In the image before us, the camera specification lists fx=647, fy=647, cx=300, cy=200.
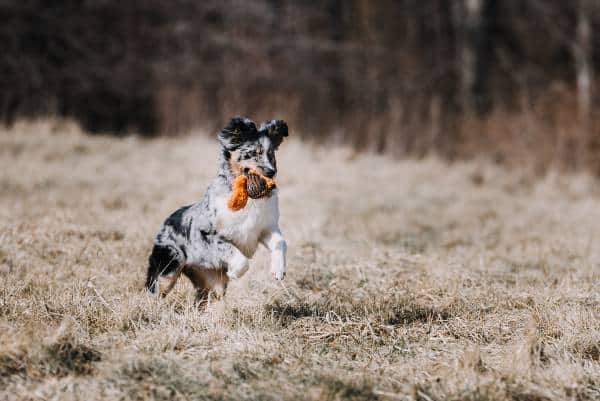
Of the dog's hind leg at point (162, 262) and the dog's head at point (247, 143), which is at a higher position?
the dog's head at point (247, 143)

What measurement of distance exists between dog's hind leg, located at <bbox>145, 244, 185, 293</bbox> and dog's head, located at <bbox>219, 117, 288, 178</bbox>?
70cm

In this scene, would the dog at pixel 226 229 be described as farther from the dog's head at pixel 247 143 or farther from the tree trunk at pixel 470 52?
the tree trunk at pixel 470 52

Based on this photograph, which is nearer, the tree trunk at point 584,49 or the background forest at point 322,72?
the tree trunk at point 584,49

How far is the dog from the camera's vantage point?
155 inches

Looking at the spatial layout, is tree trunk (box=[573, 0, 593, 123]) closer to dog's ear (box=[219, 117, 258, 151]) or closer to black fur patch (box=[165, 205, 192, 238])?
dog's ear (box=[219, 117, 258, 151])

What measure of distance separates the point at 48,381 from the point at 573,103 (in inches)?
485

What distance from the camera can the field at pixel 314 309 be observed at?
3111mm

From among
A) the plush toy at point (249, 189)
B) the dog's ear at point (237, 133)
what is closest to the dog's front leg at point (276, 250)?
the plush toy at point (249, 189)

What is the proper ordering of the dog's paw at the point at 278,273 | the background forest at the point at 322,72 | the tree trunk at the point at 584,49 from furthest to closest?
the background forest at the point at 322,72, the tree trunk at the point at 584,49, the dog's paw at the point at 278,273

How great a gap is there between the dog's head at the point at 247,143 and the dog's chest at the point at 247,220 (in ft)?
0.82

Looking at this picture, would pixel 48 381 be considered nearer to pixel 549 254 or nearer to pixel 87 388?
pixel 87 388

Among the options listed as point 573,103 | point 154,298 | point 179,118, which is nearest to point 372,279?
point 154,298

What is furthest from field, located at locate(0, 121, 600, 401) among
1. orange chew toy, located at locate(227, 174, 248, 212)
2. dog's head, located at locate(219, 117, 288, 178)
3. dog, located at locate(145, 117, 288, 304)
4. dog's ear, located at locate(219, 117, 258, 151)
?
dog's ear, located at locate(219, 117, 258, 151)

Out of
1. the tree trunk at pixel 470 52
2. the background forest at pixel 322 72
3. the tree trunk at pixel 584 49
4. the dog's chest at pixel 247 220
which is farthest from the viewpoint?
the tree trunk at pixel 470 52
